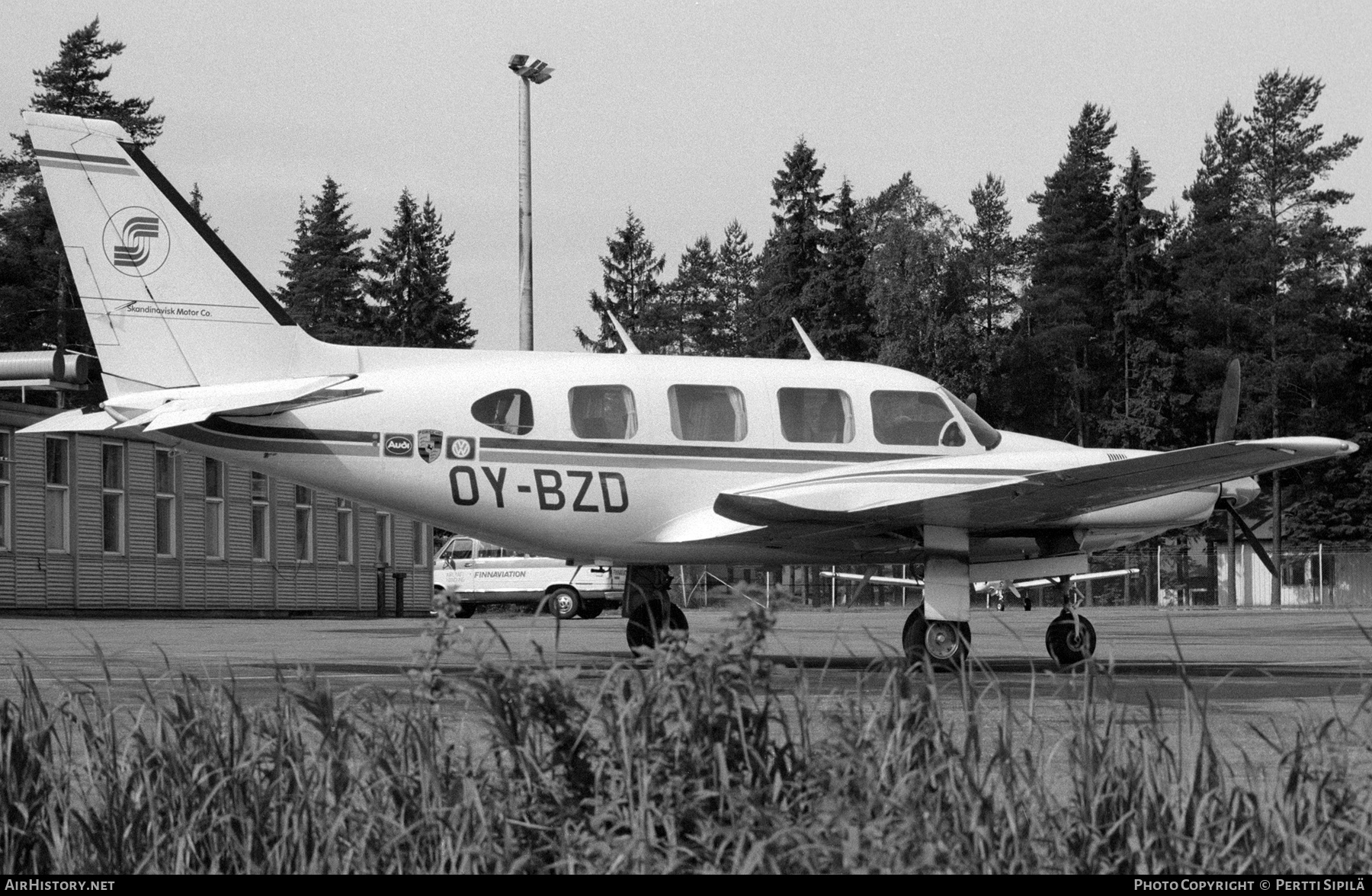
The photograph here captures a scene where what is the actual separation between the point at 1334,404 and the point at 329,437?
78682 mm

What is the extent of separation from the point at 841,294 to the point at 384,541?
45706mm

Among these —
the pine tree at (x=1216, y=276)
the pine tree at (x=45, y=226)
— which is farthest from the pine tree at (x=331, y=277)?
the pine tree at (x=1216, y=276)

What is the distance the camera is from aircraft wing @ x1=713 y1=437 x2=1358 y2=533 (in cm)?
1284

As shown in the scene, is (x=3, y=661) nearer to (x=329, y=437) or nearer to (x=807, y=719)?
(x=329, y=437)

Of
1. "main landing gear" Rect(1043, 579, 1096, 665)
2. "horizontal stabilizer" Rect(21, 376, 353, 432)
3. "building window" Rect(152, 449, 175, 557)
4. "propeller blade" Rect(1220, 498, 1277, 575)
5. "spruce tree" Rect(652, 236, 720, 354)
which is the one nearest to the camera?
"horizontal stabilizer" Rect(21, 376, 353, 432)

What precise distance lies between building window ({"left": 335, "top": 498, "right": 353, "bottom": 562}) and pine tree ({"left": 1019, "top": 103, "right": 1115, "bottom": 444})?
52.2m

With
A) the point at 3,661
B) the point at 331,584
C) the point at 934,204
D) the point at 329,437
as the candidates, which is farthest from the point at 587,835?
the point at 934,204

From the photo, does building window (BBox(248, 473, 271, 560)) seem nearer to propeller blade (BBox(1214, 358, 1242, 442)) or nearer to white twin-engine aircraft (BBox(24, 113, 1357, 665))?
white twin-engine aircraft (BBox(24, 113, 1357, 665))

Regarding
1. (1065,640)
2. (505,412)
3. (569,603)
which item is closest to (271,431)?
(505,412)

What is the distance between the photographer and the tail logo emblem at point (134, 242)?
537 inches

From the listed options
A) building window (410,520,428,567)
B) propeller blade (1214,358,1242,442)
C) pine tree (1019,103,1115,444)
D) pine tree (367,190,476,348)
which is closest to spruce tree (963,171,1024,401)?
pine tree (1019,103,1115,444)

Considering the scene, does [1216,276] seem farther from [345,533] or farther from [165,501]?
[165,501]
